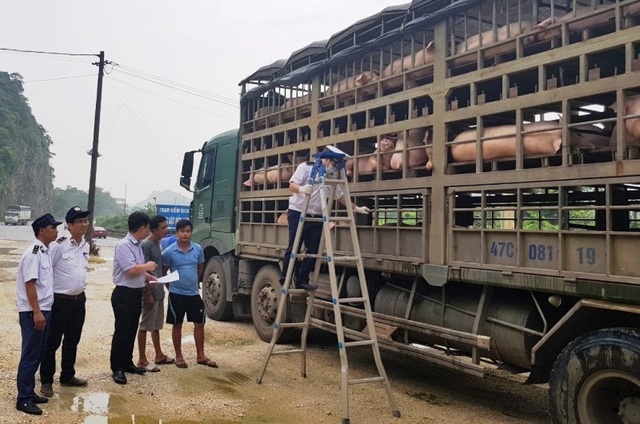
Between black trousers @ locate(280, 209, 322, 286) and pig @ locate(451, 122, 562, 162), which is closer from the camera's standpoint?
pig @ locate(451, 122, 562, 162)

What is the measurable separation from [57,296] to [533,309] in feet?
12.2

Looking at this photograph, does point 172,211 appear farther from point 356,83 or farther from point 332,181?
point 332,181

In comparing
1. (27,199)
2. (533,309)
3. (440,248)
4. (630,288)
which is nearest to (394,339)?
(440,248)

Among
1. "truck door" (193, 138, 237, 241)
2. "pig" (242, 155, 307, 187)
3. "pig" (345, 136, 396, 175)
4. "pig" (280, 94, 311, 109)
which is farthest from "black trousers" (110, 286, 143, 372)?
"pig" (280, 94, 311, 109)

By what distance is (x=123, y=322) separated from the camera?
4.91 meters

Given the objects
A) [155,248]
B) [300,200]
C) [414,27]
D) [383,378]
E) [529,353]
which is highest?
[414,27]

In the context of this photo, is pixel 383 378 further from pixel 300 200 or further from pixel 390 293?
pixel 300 200

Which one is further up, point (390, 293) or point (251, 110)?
point (251, 110)

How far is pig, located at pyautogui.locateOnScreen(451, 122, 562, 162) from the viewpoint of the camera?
361 centimetres

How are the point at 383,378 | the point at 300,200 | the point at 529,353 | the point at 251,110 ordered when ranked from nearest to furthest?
the point at 529,353 < the point at 383,378 < the point at 300,200 < the point at 251,110

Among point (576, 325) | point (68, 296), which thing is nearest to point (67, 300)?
point (68, 296)

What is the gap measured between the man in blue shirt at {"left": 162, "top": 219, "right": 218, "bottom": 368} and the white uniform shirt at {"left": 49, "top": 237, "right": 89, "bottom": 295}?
102 centimetres

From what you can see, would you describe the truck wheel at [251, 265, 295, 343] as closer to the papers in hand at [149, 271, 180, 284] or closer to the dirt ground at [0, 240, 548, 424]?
the dirt ground at [0, 240, 548, 424]

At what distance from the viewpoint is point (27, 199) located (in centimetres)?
6656
